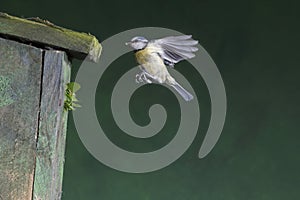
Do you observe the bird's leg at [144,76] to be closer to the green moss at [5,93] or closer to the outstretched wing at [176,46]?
the outstretched wing at [176,46]

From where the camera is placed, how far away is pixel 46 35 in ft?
2.09

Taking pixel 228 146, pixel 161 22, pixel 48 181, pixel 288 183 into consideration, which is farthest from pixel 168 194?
pixel 48 181

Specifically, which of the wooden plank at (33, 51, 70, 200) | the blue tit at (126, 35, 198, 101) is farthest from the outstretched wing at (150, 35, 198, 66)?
the wooden plank at (33, 51, 70, 200)

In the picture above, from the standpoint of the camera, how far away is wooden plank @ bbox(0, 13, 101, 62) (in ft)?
2.06

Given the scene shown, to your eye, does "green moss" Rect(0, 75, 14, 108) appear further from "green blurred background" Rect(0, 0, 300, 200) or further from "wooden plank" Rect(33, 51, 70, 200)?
"green blurred background" Rect(0, 0, 300, 200)

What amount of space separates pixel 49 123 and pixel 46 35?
0.30 feet

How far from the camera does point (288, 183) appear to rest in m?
1.88

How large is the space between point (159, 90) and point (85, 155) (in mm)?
298

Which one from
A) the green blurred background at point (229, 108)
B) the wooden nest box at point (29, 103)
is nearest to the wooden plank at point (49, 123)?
the wooden nest box at point (29, 103)

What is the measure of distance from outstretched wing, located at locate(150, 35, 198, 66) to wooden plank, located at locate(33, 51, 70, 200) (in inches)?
4.1

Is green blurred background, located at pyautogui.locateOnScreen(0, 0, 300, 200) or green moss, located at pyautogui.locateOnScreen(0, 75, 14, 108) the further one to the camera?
green blurred background, located at pyautogui.locateOnScreen(0, 0, 300, 200)

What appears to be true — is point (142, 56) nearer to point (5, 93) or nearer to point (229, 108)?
point (5, 93)

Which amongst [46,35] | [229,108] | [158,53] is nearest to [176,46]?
[158,53]

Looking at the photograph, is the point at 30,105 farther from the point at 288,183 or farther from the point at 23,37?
the point at 288,183
